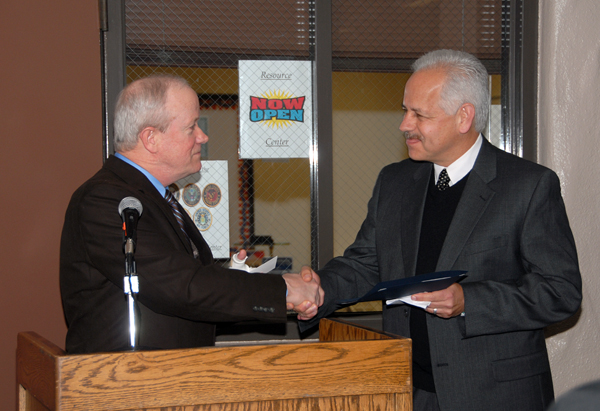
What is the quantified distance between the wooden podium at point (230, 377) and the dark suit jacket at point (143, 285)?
0.25m

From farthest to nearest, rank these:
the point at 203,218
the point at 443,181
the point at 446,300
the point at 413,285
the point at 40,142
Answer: the point at 203,218 < the point at 40,142 < the point at 443,181 < the point at 446,300 < the point at 413,285

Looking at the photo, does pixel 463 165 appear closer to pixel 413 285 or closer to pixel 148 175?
pixel 413 285

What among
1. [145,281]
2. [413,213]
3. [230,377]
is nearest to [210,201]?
[413,213]

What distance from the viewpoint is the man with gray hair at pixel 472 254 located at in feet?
6.30

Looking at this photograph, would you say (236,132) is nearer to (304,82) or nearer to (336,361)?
(304,82)

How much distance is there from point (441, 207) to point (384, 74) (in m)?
1.37

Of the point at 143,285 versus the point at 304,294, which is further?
the point at 304,294

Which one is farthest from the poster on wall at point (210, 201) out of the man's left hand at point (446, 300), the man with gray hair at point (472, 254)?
the man's left hand at point (446, 300)

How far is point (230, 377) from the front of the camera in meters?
1.43

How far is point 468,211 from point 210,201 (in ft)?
5.12

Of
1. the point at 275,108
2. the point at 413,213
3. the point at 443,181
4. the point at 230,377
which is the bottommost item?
the point at 230,377

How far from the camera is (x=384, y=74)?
3316mm

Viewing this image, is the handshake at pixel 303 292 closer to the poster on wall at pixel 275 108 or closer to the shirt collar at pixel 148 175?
the shirt collar at pixel 148 175

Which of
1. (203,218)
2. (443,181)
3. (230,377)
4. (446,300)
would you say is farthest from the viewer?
(203,218)
